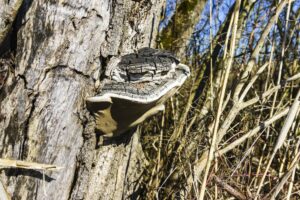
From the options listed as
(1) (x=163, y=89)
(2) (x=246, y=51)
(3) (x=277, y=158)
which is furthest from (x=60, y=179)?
(3) (x=277, y=158)

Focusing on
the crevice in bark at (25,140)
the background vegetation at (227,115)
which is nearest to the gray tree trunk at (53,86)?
the crevice in bark at (25,140)

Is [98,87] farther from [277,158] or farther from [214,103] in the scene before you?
[277,158]

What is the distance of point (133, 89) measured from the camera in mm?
1741

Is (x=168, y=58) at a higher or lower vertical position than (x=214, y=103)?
higher

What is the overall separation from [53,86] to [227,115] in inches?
57.8

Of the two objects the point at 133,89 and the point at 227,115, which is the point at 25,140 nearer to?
the point at 133,89

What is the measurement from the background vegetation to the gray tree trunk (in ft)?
2.79

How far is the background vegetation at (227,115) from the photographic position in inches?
112

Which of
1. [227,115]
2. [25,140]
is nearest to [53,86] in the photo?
[25,140]

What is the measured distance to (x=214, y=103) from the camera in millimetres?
3287

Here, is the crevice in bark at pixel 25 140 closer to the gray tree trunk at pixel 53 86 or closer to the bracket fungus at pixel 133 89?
the gray tree trunk at pixel 53 86

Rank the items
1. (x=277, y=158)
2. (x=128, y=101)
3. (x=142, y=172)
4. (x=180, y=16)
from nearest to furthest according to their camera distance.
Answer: (x=128, y=101)
(x=142, y=172)
(x=277, y=158)
(x=180, y=16)

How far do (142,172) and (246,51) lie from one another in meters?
1.10

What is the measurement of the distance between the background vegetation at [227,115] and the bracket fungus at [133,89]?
0.67 meters
